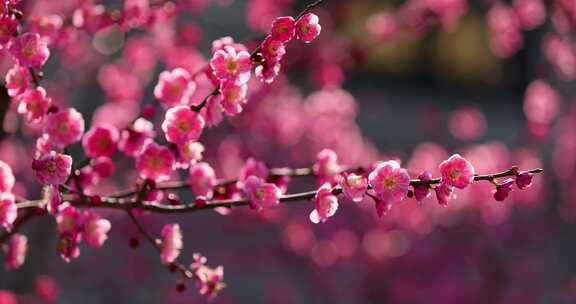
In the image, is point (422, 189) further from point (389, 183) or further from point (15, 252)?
point (15, 252)

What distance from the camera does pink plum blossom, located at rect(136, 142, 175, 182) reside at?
7.43ft

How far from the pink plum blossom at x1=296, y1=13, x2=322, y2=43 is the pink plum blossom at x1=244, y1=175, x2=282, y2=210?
0.44m

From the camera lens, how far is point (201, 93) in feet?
16.0

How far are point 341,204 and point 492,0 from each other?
8.97 ft

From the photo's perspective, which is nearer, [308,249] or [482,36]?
[308,249]

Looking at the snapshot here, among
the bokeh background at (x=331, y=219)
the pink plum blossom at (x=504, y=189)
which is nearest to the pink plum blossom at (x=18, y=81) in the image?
the pink plum blossom at (x=504, y=189)

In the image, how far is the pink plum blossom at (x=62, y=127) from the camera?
226 cm

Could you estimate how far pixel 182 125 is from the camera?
2.22 metres

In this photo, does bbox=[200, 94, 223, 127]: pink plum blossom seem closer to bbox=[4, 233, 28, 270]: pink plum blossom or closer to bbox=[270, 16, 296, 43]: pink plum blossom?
bbox=[270, 16, 296, 43]: pink plum blossom

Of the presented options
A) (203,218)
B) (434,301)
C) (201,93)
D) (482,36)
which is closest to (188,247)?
(203,218)

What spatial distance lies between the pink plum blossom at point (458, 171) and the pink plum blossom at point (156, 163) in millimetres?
784

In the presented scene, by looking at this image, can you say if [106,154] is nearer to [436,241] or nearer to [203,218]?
[436,241]

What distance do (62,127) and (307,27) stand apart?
78cm

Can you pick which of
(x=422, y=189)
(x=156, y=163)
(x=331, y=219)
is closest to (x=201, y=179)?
(x=156, y=163)
